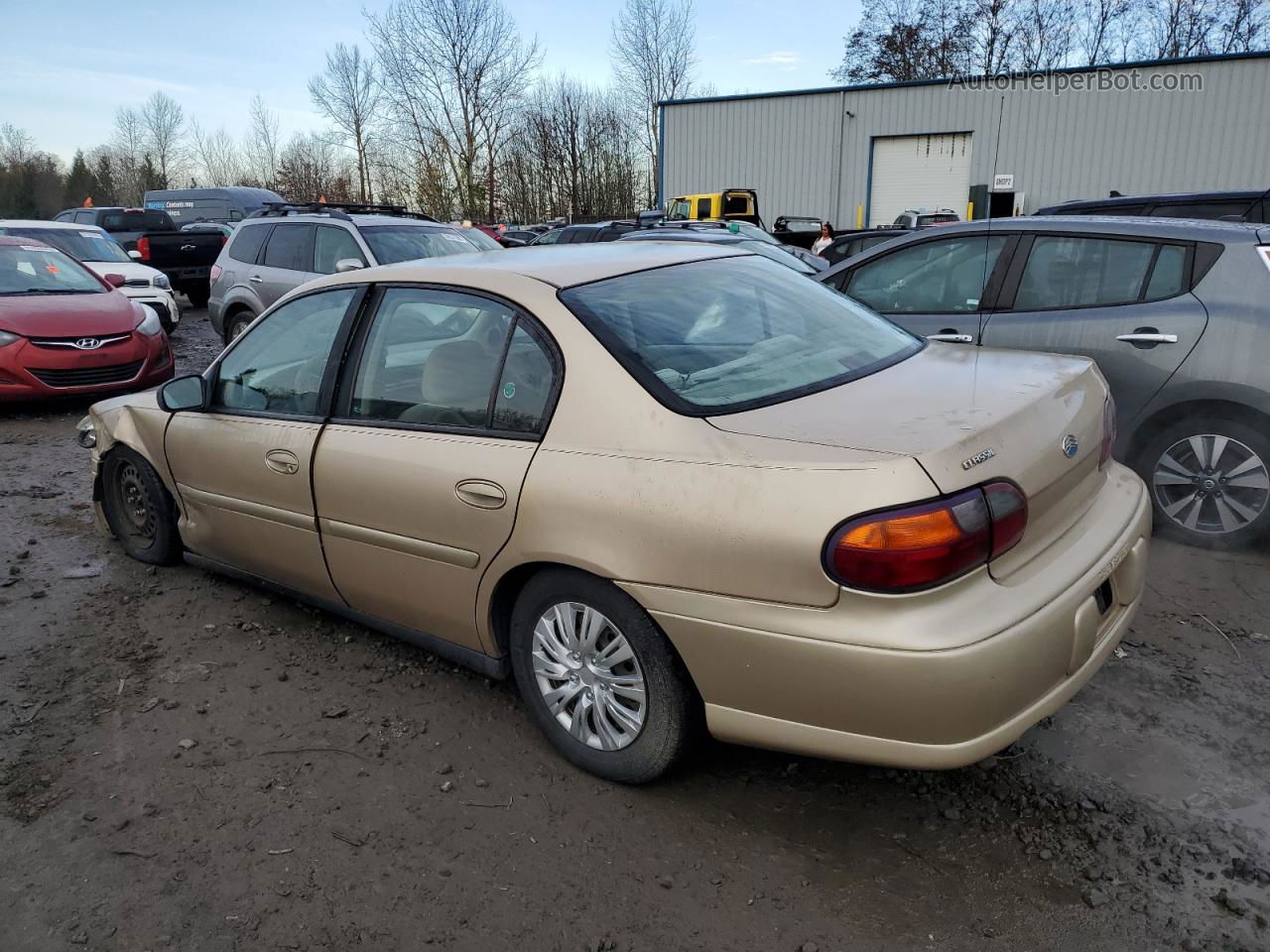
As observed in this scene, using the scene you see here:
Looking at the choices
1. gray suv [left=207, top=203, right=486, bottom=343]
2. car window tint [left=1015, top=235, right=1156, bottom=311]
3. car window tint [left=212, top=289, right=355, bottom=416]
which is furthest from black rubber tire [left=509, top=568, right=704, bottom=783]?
gray suv [left=207, top=203, right=486, bottom=343]

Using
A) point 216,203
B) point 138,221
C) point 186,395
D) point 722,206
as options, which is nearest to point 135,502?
point 186,395

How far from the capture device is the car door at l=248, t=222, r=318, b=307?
979 centimetres

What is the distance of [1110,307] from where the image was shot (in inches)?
187

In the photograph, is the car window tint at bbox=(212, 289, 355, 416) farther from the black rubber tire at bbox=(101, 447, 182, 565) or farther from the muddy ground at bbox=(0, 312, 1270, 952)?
the muddy ground at bbox=(0, 312, 1270, 952)

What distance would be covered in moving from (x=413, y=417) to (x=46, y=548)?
317 centimetres

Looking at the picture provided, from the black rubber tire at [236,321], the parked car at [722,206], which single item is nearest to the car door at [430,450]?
the black rubber tire at [236,321]

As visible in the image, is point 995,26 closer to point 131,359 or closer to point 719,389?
point 131,359

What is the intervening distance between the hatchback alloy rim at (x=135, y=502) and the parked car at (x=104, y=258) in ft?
27.1

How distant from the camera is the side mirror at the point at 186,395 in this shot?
3.95 meters

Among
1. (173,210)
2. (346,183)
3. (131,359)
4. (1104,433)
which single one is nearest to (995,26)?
(346,183)

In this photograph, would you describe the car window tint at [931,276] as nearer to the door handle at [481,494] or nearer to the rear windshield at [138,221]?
the door handle at [481,494]

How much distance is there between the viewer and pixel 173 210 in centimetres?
3119

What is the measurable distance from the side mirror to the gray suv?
5.02 m

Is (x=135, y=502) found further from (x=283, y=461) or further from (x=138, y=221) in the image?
(x=138, y=221)
